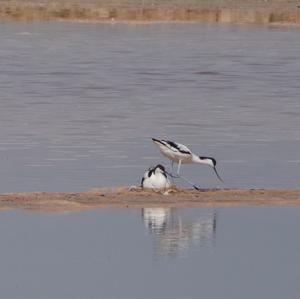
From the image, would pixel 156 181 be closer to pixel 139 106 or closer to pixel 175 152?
pixel 175 152

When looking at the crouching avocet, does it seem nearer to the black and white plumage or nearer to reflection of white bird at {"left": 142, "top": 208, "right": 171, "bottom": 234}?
the black and white plumage

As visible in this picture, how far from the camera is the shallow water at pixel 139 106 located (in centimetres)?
1542

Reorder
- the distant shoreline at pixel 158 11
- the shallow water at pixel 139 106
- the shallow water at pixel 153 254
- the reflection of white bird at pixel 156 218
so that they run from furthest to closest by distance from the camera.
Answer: the distant shoreline at pixel 158 11 → the shallow water at pixel 139 106 → the reflection of white bird at pixel 156 218 → the shallow water at pixel 153 254

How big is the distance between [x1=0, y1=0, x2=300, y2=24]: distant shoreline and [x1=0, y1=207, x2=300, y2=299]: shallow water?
39.7 metres

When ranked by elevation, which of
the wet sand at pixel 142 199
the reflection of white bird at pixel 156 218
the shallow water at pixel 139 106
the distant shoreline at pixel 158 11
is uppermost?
the reflection of white bird at pixel 156 218

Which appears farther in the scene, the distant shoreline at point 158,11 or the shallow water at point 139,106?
the distant shoreline at point 158,11

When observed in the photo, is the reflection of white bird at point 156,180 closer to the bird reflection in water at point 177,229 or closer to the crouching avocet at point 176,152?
the crouching avocet at point 176,152

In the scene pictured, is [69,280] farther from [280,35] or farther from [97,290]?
[280,35]

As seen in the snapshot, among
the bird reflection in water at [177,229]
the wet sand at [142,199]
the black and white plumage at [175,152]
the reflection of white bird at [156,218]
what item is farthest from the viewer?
the black and white plumage at [175,152]

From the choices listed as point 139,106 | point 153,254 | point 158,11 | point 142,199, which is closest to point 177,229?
point 153,254

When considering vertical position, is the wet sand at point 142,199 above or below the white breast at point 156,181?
below

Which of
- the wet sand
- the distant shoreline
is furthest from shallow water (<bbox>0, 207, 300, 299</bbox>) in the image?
the distant shoreline

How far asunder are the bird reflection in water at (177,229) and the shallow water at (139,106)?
67.7 inches

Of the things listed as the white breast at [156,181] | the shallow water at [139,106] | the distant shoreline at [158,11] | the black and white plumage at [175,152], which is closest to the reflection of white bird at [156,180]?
the white breast at [156,181]
